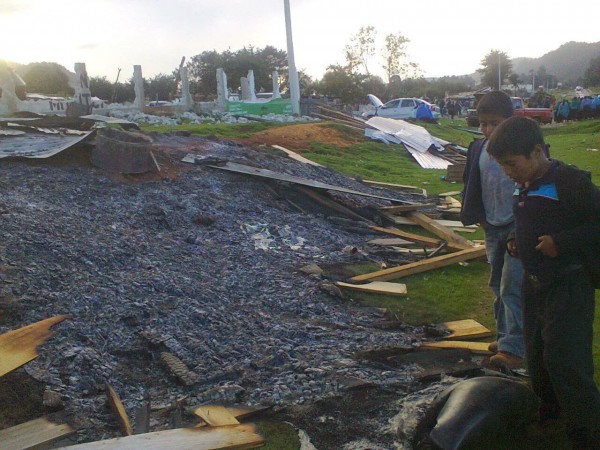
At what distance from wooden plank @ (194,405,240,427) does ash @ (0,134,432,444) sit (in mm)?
209

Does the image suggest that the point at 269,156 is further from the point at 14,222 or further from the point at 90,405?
the point at 90,405

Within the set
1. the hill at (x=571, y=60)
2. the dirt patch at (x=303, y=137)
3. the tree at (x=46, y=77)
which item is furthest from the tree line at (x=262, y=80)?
the hill at (x=571, y=60)

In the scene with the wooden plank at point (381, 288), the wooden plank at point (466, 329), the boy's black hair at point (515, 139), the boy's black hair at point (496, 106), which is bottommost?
the wooden plank at point (466, 329)

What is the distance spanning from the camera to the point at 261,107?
3186 cm

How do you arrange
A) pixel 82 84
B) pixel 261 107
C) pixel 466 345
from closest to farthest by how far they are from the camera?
pixel 466 345
pixel 82 84
pixel 261 107

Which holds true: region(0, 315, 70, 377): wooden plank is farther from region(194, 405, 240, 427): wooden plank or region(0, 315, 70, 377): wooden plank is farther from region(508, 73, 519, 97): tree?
region(508, 73, 519, 97): tree

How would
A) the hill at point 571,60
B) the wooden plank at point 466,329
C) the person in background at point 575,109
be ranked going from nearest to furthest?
the wooden plank at point 466,329 < the person in background at point 575,109 < the hill at point 571,60

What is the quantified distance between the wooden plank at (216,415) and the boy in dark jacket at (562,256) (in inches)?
75.9

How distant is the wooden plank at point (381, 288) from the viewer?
7.01 meters

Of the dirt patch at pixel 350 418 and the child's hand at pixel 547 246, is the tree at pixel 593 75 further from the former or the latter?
the child's hand at pixel 547 246

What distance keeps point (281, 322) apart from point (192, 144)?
26.6 ft

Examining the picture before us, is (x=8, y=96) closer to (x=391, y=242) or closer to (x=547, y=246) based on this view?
(x=391, y=242)

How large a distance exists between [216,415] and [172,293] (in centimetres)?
231

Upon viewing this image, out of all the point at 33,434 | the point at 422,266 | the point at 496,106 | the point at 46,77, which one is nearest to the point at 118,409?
the point at 33,434
